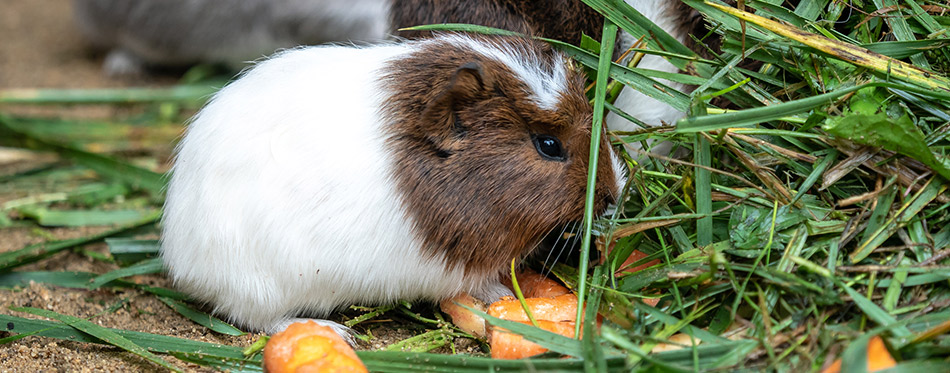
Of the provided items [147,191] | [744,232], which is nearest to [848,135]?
[744,232]

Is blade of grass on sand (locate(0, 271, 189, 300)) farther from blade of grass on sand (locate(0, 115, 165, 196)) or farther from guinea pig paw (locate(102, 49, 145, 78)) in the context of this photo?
guinea pig paw (locate(102, 49, 145, 78))

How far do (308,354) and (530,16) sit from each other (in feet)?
5.81

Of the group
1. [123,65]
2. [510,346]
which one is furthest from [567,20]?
[123,65]

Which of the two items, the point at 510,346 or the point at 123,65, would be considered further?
the point at 123,65

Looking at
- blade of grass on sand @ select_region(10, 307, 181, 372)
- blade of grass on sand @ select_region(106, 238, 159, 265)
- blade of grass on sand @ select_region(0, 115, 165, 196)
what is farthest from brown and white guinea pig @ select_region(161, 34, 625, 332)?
blade of grass on sand @ select_region(0, 115, 165, 196)

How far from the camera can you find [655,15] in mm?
3152

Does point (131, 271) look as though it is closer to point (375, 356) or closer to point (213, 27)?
point (375, 356)

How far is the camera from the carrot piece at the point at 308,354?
227cm

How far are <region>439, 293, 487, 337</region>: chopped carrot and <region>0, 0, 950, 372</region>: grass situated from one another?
0.18 feet

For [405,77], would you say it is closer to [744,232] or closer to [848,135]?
[744,232]

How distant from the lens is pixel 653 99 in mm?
3137

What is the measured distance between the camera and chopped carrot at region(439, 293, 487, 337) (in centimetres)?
274

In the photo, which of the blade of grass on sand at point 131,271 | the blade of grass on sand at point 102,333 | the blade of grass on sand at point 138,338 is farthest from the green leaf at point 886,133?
the blade of grass on sand at point 131,271

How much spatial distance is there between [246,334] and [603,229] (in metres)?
1.36
